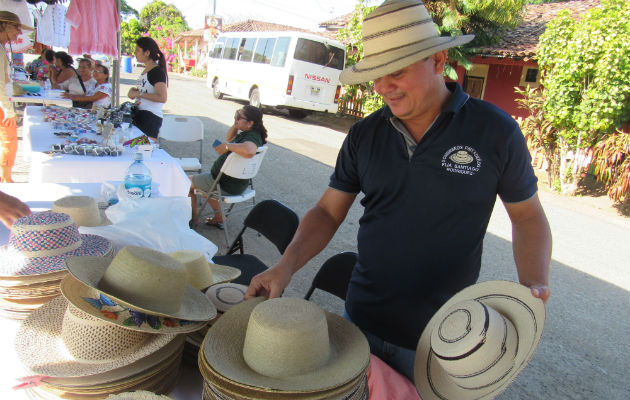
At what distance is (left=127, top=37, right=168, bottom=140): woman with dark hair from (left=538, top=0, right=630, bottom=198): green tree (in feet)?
25.7

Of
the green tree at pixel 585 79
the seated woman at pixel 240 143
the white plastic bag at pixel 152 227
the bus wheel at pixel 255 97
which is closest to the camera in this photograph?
the white plastic bag at pixel 152 227

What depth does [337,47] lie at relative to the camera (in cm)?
1593

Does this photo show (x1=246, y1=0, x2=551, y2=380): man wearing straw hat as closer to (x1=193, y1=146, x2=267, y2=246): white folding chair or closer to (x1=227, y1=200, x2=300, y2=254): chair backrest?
(x1=227, y1=200, x2=300, y2=254): chair backrest

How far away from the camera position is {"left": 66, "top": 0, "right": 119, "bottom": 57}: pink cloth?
666cm

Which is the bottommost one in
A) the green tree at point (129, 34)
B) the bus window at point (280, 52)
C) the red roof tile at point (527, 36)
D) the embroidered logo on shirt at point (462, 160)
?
the embroidered logo on shirt at point (462, 160)

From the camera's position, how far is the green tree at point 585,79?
8070mm

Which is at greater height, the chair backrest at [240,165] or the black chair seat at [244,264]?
the chair backrest at [240,165]

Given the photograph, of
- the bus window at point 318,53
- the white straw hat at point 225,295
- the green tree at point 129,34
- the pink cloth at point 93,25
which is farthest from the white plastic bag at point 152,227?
the green tree at point 129,34

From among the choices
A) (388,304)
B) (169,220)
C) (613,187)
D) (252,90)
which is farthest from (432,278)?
(252,90)

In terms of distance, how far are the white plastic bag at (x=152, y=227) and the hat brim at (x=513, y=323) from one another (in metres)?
1.26

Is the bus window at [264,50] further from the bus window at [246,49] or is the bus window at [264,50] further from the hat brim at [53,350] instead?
the hat brim at [53,350]

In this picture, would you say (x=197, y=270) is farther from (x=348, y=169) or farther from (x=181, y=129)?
(x=181, y=129)

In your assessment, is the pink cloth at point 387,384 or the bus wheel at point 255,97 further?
the bus wheel at point 255,97

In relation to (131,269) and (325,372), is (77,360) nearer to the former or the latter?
(131,269)
